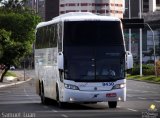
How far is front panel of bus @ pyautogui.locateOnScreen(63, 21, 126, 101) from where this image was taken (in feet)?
80.2

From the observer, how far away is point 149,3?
191 meters

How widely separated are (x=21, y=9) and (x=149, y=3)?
86.2 metres

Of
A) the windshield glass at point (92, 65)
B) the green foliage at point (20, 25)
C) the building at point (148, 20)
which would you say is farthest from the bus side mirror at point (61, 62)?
the building at point (148, 20)

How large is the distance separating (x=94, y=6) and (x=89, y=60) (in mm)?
161854

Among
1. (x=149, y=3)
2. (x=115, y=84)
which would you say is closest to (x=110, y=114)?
(x=115, y=84)

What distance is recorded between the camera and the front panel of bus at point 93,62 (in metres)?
24.5

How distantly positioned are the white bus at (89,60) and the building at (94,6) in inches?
6121

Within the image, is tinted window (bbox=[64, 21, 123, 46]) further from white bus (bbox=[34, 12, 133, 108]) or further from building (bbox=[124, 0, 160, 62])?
building (bbox=[124, 0, 160, 62])

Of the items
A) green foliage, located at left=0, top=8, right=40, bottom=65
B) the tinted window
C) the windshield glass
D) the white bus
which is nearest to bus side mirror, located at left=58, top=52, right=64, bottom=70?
the white bus

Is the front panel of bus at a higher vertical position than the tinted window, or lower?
lower

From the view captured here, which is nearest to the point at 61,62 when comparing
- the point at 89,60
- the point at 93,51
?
the point at 89,60

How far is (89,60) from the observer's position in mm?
24672

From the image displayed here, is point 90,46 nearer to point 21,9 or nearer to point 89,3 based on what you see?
point 21,9

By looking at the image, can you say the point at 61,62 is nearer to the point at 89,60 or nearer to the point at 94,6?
the point at 89,60
